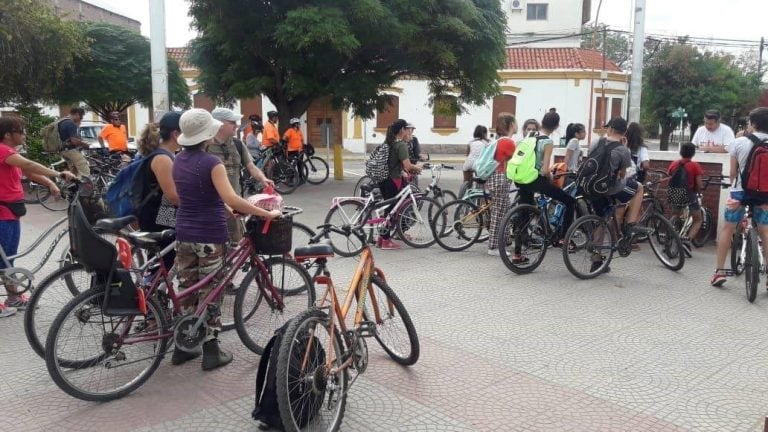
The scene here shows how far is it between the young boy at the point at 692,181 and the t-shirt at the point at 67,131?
9278mm

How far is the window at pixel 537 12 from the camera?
133ft

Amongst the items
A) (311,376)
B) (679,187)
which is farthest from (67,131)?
(679,187)

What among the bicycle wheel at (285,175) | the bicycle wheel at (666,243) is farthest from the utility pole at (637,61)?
the bicycle wheel at (285,175)

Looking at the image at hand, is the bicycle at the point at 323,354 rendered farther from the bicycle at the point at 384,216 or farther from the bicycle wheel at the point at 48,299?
the bicycle at the point at 384,216

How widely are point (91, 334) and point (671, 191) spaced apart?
23.4 feet

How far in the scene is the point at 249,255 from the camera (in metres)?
4.52

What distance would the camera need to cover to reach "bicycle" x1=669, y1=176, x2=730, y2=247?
8430 mm

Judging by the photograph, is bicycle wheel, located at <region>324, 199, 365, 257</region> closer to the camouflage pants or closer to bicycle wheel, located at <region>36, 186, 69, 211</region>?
the camouflage pants

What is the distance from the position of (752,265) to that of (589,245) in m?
1.56

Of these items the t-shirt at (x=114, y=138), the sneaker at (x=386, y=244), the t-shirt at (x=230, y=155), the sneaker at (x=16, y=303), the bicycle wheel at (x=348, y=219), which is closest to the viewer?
the sneaker at (x=16, y=303)

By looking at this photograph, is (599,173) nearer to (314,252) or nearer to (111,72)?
(314,252)

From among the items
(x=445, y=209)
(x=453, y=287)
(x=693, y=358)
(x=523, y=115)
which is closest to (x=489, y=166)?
(x=445, y=209)

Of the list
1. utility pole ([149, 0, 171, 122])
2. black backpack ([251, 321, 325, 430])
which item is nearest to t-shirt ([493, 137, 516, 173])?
black backpack ([251, 321, 325, 430])

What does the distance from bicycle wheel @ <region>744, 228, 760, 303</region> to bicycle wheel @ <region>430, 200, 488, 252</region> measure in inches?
124
